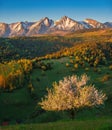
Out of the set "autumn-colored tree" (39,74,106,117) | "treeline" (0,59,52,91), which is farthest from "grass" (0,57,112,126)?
"autumn-colored tree" (39,74,106,117)

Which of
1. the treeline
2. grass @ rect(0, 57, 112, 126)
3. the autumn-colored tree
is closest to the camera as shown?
the autumn-colored tree

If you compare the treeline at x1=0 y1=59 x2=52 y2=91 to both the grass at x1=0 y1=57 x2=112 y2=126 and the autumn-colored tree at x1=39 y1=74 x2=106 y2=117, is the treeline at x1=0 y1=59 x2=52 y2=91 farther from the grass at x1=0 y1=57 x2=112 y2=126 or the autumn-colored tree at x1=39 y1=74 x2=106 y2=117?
the autumn-colored tree at x1=39 y1=74 x2=106 y2=117

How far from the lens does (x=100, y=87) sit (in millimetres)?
164875

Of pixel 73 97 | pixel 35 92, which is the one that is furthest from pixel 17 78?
pixel 73 97

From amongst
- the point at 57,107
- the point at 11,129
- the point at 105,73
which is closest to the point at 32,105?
the point at 105,73

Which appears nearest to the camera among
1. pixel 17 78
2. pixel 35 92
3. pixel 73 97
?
pixel 73 97

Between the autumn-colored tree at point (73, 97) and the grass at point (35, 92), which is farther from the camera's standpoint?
the grass at point (35, 92)

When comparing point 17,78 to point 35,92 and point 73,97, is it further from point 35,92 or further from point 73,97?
point 73,97

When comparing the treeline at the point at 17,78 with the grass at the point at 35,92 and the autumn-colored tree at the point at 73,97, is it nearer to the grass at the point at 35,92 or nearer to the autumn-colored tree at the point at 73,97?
the grass at the point at 35,92

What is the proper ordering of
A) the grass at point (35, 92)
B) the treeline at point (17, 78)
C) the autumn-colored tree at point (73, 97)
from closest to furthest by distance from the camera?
the autumn-colored tree at point (73, 97) < the grass at point (35, 92) < the treeline at point (17, 78)

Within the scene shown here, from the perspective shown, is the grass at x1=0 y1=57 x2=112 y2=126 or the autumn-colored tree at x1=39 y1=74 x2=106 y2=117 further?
the grass at x1=0 y1=57 x2=112 y2=126

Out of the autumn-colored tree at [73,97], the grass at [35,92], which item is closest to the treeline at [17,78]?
the grass at [35,92]

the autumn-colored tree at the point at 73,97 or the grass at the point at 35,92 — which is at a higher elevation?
the autumn-colored tree at the point at 73,97

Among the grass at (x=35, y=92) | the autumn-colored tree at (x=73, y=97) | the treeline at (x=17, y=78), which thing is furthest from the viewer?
the treeline at (x=17, y=78)
